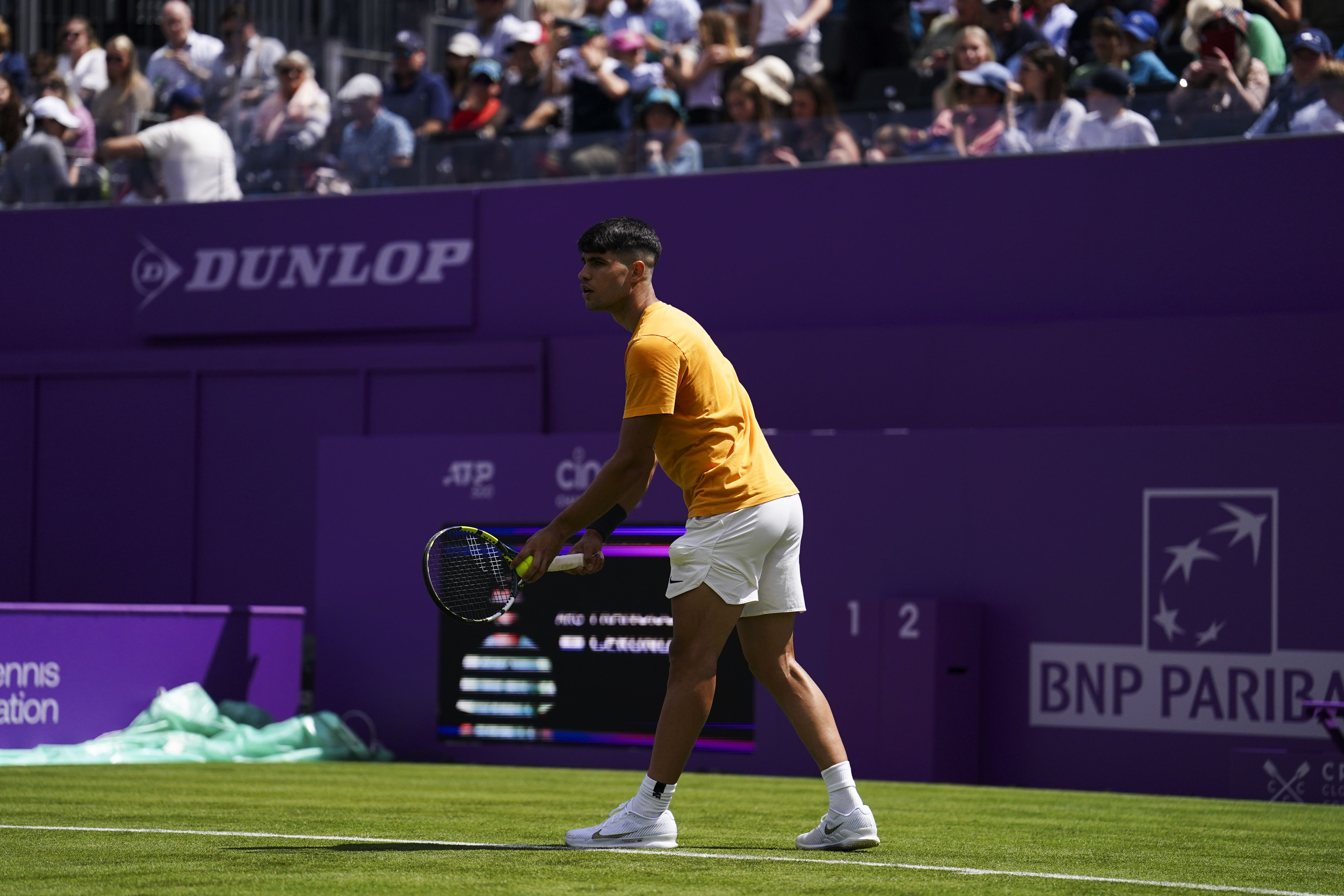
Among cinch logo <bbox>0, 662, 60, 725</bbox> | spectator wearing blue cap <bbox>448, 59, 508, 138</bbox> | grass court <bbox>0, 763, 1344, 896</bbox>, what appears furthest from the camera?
spectator wearing blue cap <bbox>448, 59, 508, 138</bbox>

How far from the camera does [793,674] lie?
6020 mm

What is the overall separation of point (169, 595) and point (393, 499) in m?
3.52

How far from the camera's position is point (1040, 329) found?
12.3 m

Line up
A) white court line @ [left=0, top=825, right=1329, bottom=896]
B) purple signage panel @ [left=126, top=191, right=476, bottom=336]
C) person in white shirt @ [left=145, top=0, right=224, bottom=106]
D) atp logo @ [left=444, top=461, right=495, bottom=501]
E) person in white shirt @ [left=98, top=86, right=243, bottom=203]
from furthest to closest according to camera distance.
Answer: person in white shirt @ [left=145, top=0, right=224, bottom=106] < person in white shirt @ [left=98, top=86, right=243, bottom=203] < purple signage panel @ [left=126, top=191, right=476, bottom=336] < atp logo @ [left=444, top=461, right=495, bottom=501] < white court line @ [left=0, top=825, right=1329, bottom=896]

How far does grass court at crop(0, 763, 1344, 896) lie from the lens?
5.36 meters

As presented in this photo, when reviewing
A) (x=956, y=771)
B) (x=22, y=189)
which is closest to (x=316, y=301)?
(x=22, y=189)

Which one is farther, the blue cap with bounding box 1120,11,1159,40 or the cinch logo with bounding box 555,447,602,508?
the blue cap with bounding box 1120,11,1159,40

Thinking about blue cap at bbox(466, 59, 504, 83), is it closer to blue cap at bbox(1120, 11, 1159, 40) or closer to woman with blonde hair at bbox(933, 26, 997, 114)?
woman with blonde hair at bbox(933, 26, 997, 114)

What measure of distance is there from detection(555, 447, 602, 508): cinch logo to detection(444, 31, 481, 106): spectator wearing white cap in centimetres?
461

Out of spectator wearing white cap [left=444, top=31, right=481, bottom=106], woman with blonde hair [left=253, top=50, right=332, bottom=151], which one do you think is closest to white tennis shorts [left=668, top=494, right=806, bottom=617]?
woman with blonde hair [left=253, top=50, right=332, bottom=151]

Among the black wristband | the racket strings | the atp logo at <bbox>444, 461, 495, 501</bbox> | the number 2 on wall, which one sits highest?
the atp logo at <bbox>444, 461, 495, 501</bbox>

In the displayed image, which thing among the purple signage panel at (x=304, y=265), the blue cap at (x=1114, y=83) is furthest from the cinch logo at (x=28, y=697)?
the blue cap at (x=1114, y=83)

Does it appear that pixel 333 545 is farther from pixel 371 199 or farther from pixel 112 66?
pixel 112 66

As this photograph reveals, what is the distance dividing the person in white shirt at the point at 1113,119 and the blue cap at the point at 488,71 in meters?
5.05
